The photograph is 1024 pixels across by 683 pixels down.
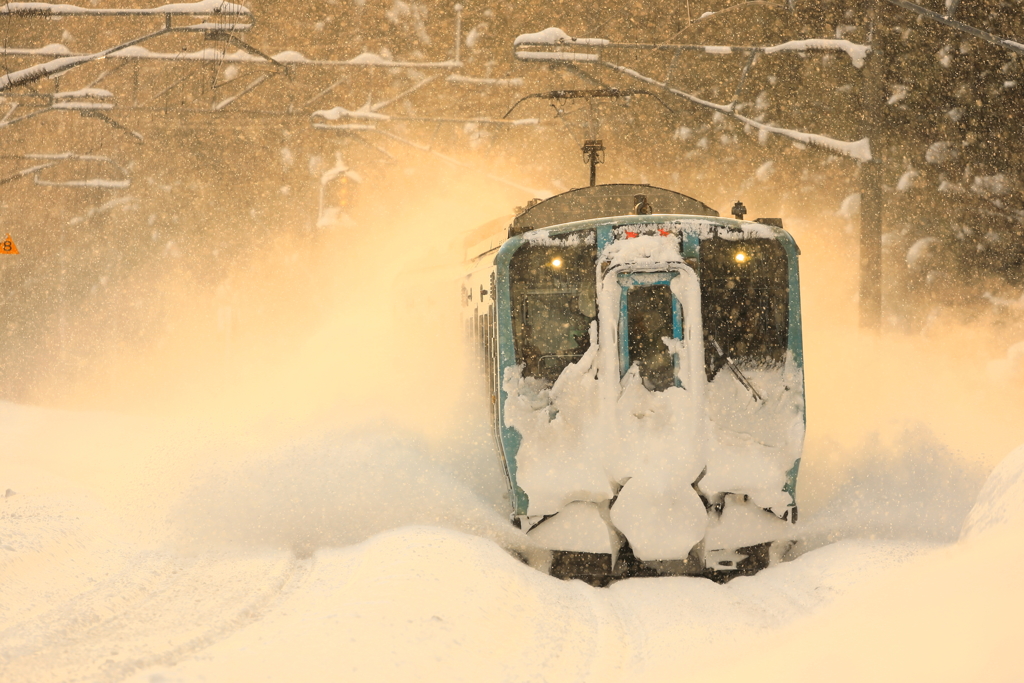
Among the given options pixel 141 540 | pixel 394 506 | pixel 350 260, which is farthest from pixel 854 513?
pixel 350 260

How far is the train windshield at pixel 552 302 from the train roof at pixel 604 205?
2.22 metres

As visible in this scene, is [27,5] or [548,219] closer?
[548,219]

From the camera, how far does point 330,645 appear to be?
5.07 m

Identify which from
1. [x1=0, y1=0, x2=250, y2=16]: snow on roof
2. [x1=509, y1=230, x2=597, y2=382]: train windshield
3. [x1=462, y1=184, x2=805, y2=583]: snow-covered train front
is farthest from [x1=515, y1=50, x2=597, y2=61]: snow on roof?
[x1=509, y1=230, x2=597, y2=382]: train windshield

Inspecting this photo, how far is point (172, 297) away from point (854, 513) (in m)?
37.1

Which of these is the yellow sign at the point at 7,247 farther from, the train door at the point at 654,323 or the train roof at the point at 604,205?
the train door at the point at 654,323

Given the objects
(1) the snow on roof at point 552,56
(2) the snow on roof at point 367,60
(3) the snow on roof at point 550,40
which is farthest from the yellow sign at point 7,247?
(3) the snow on roof at point 550,40

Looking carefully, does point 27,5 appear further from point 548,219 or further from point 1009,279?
point 1009,279

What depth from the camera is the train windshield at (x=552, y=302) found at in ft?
25.0

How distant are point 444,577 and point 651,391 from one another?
2107 mm

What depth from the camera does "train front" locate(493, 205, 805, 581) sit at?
7.25 m

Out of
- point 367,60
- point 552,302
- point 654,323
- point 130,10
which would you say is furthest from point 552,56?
point 654,323

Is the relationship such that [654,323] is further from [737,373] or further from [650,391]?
[737,373]

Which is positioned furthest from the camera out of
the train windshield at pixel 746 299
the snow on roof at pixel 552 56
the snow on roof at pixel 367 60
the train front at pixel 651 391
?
the snow on roof at pixel 367 60
